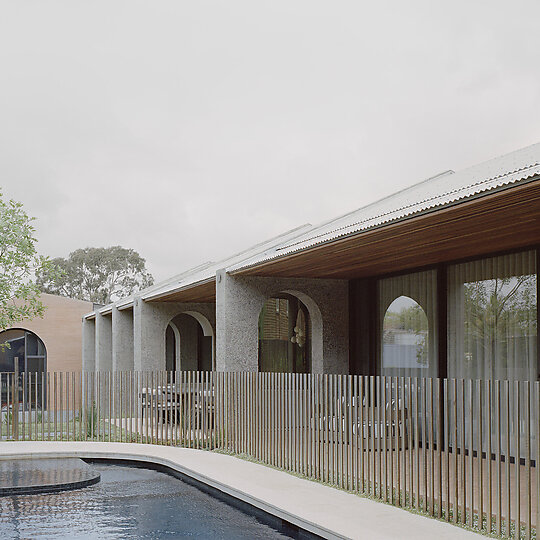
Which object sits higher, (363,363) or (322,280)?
(322,280)

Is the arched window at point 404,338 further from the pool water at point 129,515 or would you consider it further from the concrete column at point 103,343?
the concrete column at point 103,343

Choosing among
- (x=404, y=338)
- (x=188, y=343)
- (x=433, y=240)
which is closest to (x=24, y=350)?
(x=188, y=343)

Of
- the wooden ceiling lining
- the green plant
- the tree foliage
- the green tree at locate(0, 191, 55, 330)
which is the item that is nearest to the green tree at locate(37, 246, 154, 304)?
the green tree at locate(0, 191, 55, 330)

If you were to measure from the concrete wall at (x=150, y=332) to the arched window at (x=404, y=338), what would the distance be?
6979mm

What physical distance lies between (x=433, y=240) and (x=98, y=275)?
159ft

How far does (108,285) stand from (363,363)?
43.5 meters

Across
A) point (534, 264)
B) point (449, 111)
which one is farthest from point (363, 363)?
point (449, 111)

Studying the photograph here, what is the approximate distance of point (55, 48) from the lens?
31.2 m

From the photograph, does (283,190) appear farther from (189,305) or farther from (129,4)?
(189,305)

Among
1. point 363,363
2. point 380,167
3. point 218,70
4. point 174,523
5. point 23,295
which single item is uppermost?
point 218,70

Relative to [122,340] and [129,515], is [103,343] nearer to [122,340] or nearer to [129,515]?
[122,340]

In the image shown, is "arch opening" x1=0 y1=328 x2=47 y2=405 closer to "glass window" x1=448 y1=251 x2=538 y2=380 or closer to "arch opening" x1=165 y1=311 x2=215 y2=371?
"arch opening" x1=165 y1=311 x2=215 y2=371

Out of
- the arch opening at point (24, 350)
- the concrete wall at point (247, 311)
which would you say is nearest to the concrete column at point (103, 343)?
the arch opening at point (24, 350)

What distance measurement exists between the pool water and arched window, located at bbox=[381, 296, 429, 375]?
462 centimetres
